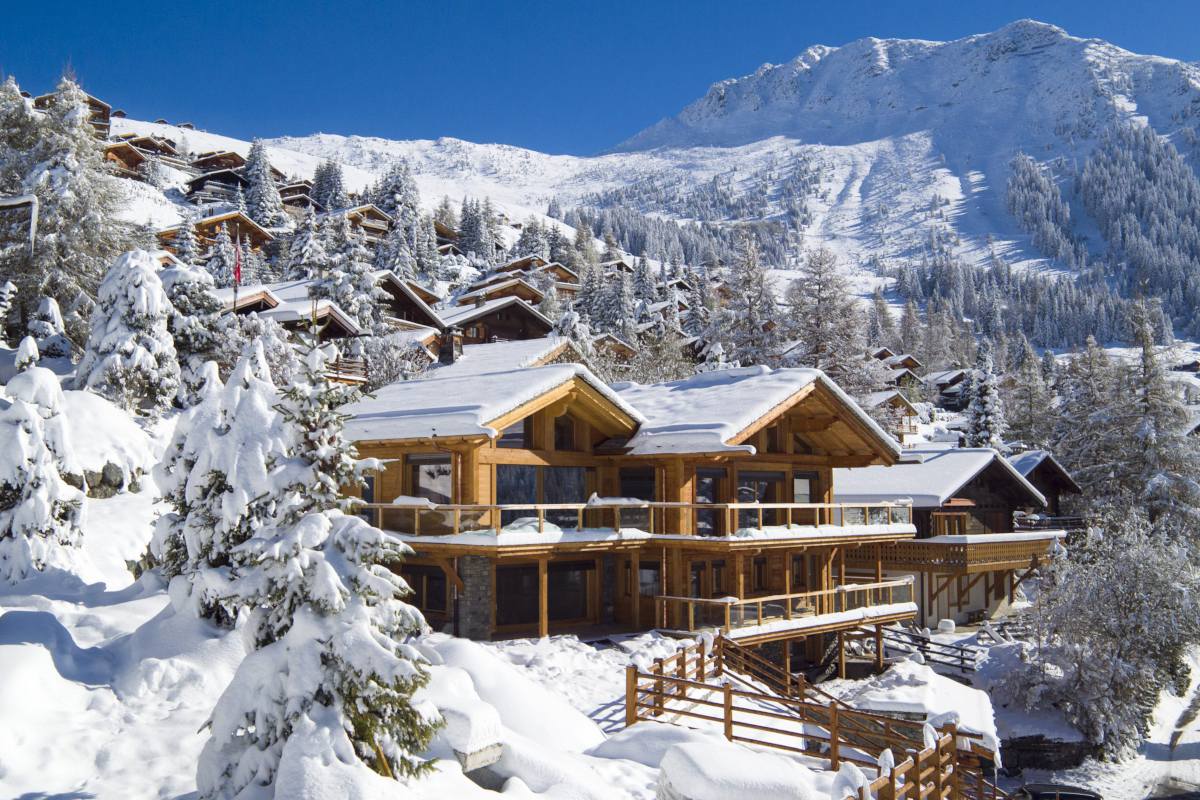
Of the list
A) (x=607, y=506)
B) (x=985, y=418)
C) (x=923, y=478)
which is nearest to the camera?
(x=607, y=506)

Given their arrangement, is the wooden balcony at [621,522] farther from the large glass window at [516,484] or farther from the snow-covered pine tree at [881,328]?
the snow-covered pine tree at [881,328]

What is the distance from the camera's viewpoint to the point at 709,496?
26.0 meters

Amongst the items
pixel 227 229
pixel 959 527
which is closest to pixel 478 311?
pixel 227 229

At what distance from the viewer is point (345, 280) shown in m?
49.0

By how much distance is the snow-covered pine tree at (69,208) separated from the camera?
3447cm

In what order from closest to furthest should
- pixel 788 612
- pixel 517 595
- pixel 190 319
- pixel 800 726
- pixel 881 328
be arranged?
pixel 800 726, pixel 517 595, pixel 788 612, pixel 190 319, pixel 881 328

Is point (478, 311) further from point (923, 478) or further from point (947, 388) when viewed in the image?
point (947, 388)

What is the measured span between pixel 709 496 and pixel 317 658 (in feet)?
54.3

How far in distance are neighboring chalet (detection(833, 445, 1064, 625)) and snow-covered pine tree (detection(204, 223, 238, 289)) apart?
48.1 metres

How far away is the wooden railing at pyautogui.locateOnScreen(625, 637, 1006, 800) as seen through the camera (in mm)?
14828

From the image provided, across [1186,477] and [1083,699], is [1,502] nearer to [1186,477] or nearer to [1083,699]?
[1083,699]

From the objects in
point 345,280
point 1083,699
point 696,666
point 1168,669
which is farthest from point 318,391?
point 345,280

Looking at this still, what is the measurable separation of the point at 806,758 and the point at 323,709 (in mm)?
10016

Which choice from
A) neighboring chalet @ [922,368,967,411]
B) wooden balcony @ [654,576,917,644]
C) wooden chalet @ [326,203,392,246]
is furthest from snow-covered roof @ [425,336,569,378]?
neighboring chalet @ [922,368,967,411]
